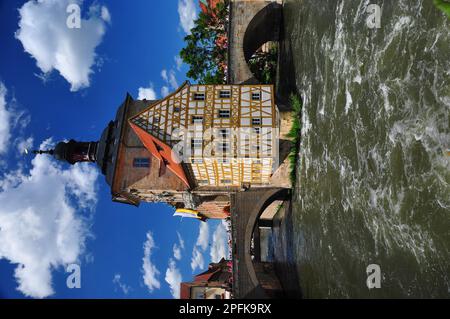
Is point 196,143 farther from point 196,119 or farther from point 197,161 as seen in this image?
point 196,119

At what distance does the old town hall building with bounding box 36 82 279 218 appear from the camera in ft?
98.8

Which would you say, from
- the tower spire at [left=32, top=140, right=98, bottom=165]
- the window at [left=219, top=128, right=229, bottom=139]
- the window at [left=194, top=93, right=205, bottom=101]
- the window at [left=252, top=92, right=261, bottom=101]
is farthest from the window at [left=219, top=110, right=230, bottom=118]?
the tower spire at [left=32, top=140, right=98, bottom=165]

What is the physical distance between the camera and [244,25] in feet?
→ 135

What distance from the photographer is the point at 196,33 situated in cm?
4919

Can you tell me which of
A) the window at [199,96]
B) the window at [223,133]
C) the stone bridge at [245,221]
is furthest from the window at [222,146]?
the stone bridge at [245,221]

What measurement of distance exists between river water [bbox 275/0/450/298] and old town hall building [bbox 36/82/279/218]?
423cm

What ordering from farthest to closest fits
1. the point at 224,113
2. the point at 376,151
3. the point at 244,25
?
1. the point at 244,25
2. the point at 224,113
3. the point at 376,151

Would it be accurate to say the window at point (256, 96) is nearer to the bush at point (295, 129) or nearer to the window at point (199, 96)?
the bush at point (295, 129)

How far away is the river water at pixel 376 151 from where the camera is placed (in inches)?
642

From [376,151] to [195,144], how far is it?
14.6m

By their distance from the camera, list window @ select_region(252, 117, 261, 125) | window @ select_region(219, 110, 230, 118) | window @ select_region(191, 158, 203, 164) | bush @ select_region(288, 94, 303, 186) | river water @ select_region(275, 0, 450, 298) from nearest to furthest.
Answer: river water @ select_region(275, 0, 450, 298) < window @ select_region(252, 117, 261, 125) < window @ select_region(219, 110, 230, 118) < window @ select_region(191, 158, 203, 164) < bush @ select_region(288, 94, 303, 186)

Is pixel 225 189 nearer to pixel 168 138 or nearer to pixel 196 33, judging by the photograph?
pixel 168 138

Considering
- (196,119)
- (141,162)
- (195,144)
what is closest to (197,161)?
(195,144)

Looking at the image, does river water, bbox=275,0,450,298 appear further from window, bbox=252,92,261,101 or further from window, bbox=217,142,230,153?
window, bbox=217,142,230,153
